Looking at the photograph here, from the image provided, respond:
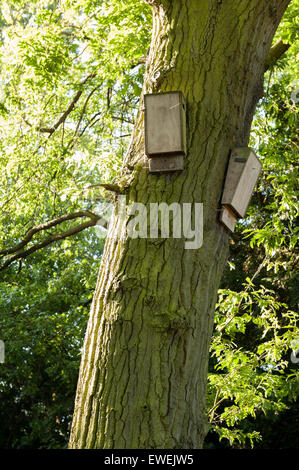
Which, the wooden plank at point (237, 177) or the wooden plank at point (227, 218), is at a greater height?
the wooden plank at point (237, 177)

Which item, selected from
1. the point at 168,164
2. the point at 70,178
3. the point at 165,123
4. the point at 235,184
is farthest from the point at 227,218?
the point at 70,178

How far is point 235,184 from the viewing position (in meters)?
1.96

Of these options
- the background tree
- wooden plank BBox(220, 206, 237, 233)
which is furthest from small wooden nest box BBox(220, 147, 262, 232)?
the background tree

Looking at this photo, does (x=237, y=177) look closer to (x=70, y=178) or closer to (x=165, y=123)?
(x=165, y=123)

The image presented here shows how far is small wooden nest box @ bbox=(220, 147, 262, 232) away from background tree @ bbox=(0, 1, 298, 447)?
576 mm

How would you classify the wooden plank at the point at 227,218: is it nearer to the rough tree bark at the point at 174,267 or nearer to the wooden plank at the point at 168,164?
the rough tree bark at the point at 174,267

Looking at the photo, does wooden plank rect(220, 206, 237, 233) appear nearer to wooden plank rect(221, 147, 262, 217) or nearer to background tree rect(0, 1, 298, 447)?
wooden plank rect(221, 147, 262, 217)

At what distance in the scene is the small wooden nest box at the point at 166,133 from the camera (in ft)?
6.25

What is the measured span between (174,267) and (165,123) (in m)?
0.51

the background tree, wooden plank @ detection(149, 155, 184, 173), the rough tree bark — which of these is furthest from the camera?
the background tree

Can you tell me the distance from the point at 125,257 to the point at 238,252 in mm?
6783

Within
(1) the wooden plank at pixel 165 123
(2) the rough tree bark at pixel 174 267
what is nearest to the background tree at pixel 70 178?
(1) the wooden plank at pixel 165 123

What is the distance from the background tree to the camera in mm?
4328

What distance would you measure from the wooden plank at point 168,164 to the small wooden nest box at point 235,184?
18cm
